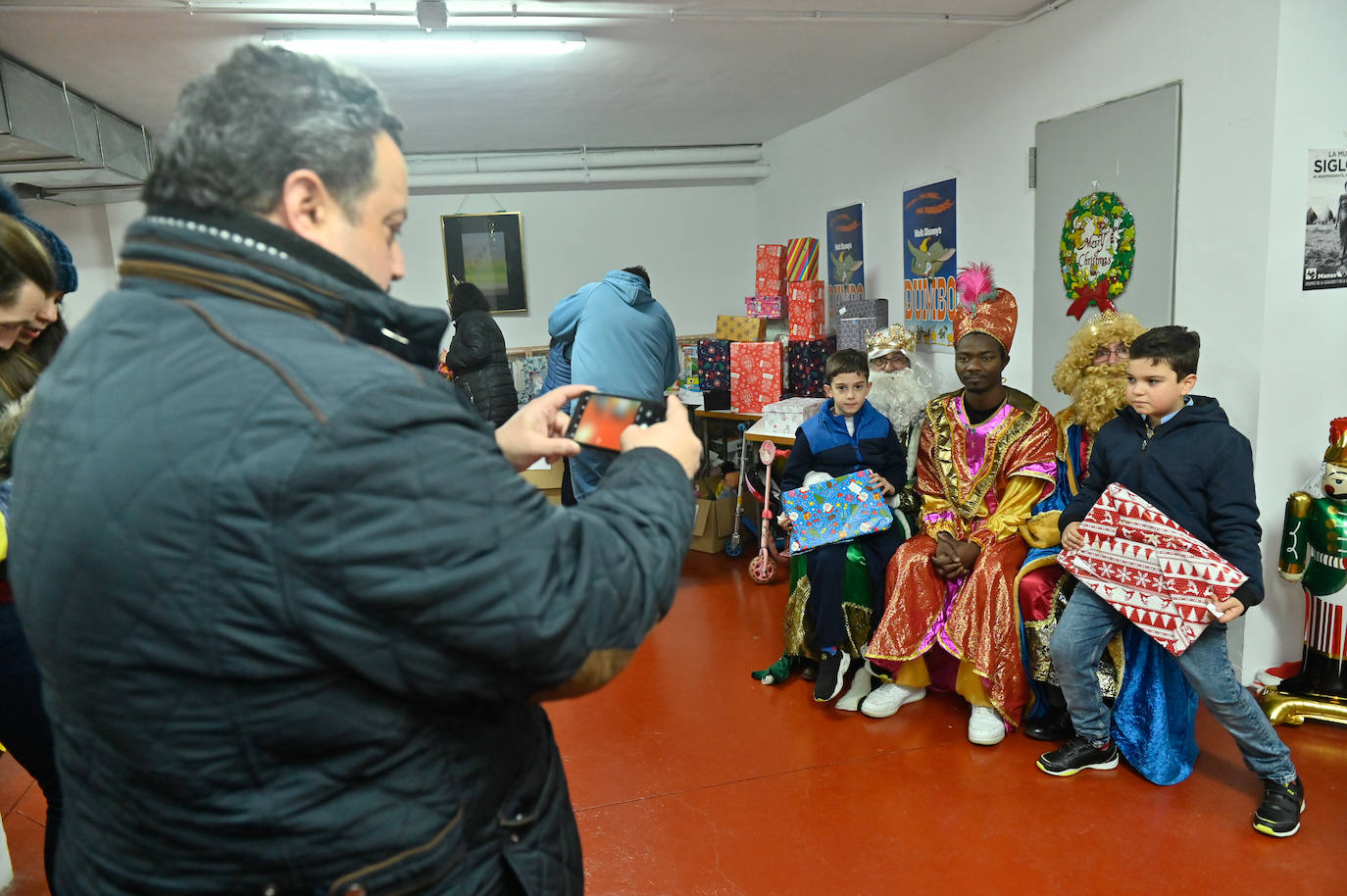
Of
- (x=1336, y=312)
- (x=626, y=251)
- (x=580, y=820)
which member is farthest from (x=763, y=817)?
(x=626, y=251)

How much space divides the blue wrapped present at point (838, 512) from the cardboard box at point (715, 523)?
69.4 inches

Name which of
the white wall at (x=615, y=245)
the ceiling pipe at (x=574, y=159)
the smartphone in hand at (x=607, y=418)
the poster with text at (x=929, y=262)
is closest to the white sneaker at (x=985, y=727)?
the poster with text at (x=929, y=262)

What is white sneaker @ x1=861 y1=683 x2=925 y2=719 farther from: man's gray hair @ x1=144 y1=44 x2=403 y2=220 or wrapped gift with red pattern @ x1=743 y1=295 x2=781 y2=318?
wrapped gift with red pattern @ x1=743 y1=295 x2=781 y2=318

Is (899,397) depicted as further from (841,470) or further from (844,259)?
(844,259)

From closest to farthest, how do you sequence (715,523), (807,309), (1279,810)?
(1279,810)
(715,523)
(807,309)

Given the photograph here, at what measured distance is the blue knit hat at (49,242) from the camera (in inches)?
64.5

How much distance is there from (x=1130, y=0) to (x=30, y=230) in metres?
3.46

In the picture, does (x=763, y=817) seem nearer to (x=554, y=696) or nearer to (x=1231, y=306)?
(x=554, y=696)

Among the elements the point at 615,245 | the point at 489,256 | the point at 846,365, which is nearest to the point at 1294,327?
the point at 846,365

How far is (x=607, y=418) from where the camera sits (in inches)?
41.6

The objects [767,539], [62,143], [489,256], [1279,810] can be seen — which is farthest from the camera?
[489,256]

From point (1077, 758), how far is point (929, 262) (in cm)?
277

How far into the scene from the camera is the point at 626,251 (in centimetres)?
714

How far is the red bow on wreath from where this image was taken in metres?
3.36
